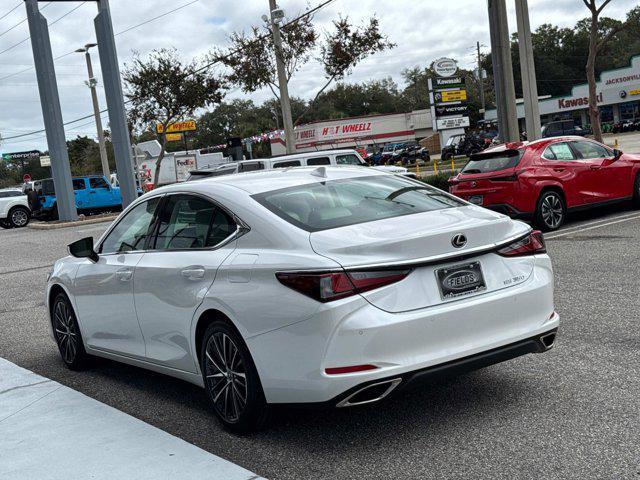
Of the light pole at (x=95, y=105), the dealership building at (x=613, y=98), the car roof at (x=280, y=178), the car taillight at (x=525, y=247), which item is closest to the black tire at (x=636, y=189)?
the car roof at (x=280, y=178)

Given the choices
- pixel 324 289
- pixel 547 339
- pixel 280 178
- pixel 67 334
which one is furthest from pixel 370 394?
pixel 67 334

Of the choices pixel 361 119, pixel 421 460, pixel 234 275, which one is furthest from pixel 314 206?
pixel 361 119

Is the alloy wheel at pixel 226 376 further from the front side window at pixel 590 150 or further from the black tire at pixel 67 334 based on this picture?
the front side window at pixel 590 150

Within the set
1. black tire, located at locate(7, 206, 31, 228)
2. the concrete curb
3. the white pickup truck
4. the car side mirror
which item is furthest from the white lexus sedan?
black tire, located at locate(7, 206, 31, 228)

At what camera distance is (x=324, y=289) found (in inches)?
164

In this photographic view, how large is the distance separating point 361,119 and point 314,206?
79449 mm

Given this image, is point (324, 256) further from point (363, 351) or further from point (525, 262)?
point (525, 262)

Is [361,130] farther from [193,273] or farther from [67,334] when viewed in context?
[193,273]

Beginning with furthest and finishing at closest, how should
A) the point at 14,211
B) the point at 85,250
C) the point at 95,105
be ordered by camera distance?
the point at 95,105
the point at 14,211
the point at 85,250

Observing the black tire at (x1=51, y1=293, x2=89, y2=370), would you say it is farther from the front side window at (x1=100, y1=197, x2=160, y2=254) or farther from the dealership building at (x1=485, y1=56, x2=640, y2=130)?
the dealership building at (x1=485, y1=56, x2=640, y2=130)

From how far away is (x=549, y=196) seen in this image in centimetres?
1338

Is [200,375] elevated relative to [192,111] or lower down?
lower down

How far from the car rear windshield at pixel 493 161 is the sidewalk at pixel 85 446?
8.93 meters

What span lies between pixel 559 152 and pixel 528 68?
7628 millimetres
